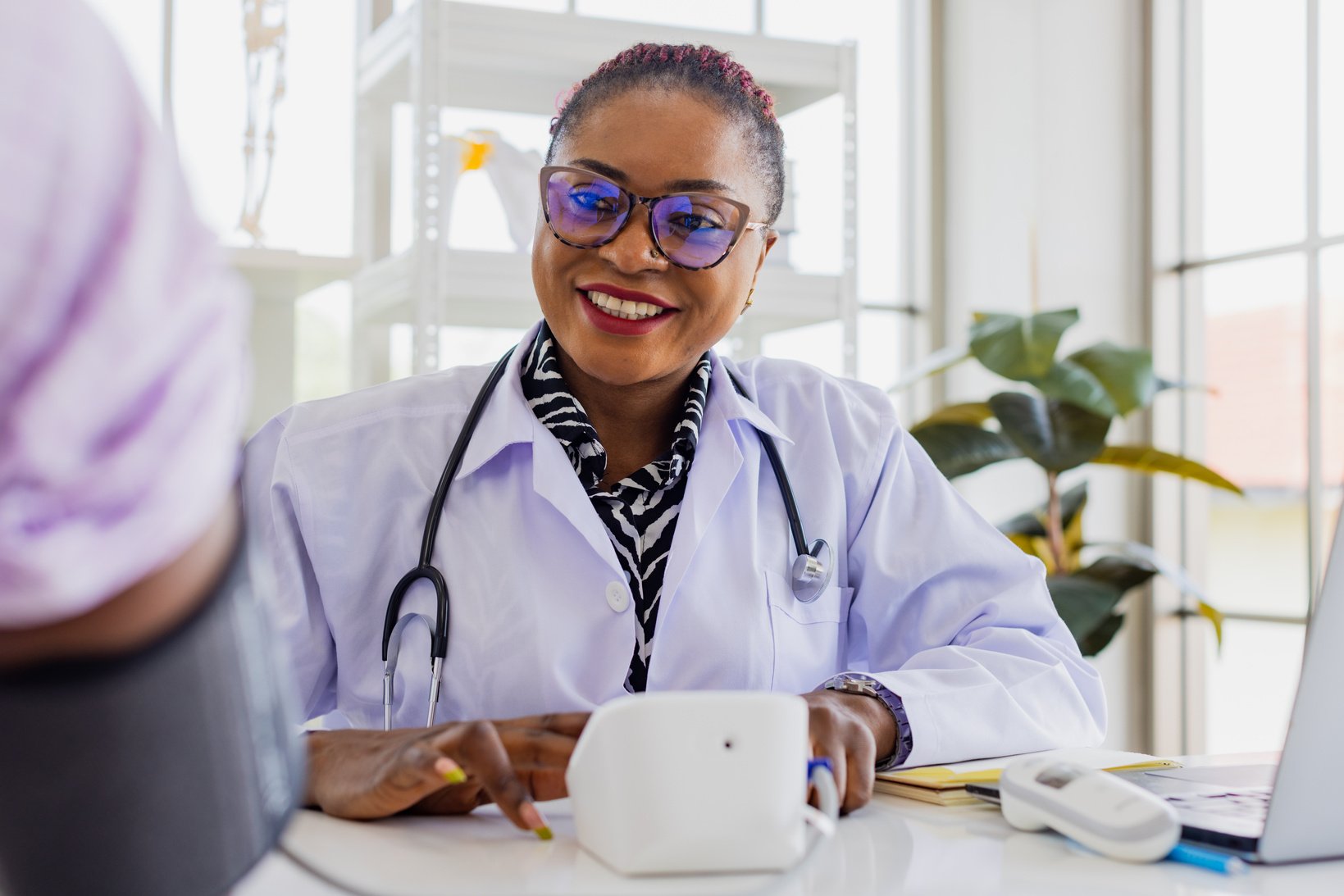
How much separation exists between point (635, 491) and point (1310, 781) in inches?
33.4

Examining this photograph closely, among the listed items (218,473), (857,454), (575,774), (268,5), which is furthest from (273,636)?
(268,5)

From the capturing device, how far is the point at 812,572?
1390 millimetres

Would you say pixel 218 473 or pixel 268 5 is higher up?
pixel 268 5

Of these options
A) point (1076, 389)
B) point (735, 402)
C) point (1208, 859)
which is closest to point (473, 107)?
point (735, 402)

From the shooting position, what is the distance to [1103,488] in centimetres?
328

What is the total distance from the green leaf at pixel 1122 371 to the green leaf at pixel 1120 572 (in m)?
0.37

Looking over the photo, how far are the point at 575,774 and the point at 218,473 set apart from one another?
1.60ft

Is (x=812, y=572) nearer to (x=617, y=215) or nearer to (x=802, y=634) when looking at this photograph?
(x=802, y=634)

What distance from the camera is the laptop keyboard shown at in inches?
34.0

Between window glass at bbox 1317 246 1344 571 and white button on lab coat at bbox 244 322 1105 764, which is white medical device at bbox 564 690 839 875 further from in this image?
window glass at bbox 1317 246 1344 571

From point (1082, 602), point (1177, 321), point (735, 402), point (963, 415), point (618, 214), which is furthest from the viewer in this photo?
point (1177, 321)

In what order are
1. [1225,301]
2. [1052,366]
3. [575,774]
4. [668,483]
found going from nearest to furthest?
[575,774], [668,483], [1052,366], [1225,301]

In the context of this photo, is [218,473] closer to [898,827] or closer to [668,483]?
[898,827]

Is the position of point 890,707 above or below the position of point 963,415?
below
